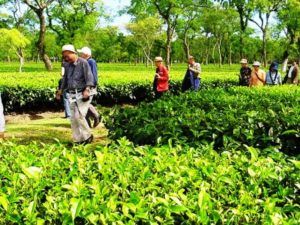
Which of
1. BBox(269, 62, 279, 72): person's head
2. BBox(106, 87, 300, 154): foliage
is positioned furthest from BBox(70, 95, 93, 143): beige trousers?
BBox(269, 62, 279, 72): person's head

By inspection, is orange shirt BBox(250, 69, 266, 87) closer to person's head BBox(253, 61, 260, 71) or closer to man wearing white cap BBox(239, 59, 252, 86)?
person's head BBox(253, 61, 260, 71)

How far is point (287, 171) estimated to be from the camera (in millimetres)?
3084

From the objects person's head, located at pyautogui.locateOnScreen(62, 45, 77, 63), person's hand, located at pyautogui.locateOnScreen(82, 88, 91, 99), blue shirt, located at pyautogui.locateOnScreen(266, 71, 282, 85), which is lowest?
blue shirt, located at pyautogui.locateOnScreen(266, 71, 282, 85)

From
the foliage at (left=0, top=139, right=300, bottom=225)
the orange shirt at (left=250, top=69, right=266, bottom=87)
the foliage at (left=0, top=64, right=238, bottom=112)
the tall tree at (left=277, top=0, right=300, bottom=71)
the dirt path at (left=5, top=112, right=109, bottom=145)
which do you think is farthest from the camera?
the tall tree at (left=277, top=0, right=300, bottom=71)

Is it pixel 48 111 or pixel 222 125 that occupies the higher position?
pixel 222 125

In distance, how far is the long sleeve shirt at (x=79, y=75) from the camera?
25.7 ft

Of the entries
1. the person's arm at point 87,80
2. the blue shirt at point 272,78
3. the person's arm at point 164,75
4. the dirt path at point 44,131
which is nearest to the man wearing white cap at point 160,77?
the person's arm at point 164,75

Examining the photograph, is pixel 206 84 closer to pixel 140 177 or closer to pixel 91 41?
pixel 140 177

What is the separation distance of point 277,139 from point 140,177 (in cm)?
245

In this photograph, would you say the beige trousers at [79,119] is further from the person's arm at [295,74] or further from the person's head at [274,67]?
the person's arm at [295,74]

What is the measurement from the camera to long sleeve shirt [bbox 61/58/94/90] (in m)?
7.83

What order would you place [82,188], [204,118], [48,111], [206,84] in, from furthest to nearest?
1. [206,84]
2. [48,111]
3. [204,118]
4. [82,188]

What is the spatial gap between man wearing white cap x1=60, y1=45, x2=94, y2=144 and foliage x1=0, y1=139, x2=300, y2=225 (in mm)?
4187

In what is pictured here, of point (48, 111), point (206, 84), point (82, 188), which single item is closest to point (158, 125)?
point (82, 188)
